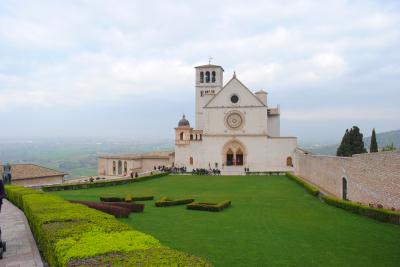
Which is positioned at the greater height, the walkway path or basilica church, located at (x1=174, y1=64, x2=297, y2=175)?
basilica church, located at (x1=174, y1=64, x2=297, y2=175)

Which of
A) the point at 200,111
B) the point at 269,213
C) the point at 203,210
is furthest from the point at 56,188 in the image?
the point at 200,111

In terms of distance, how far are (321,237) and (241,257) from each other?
362cm

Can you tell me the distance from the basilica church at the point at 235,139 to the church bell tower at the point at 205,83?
5.74 metres

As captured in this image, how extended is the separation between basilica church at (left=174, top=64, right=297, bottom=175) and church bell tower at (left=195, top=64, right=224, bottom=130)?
5.74 m

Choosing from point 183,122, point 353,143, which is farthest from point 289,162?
point 183,122

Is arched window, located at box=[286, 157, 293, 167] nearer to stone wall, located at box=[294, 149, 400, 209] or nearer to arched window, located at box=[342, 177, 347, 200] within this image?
stone wall, located at box=[294, 149, 400, 209]

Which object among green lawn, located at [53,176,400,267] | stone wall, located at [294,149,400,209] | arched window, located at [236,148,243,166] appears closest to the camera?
green lawn, located at [53,176,400,267]

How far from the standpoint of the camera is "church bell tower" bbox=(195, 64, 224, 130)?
185 ft

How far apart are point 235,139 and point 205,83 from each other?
11257mm

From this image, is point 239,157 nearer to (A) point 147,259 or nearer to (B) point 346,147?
(B) point 346,147

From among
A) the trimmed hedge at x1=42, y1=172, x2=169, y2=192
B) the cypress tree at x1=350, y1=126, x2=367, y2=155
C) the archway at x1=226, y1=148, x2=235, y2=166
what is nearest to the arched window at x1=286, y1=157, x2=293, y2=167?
the archway at x1=226, y1=148, x2=235, y2=166

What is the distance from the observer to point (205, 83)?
56688 mm

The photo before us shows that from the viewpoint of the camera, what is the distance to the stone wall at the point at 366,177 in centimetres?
1486

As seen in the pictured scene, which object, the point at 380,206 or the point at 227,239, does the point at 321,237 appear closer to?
the point at 227,239
